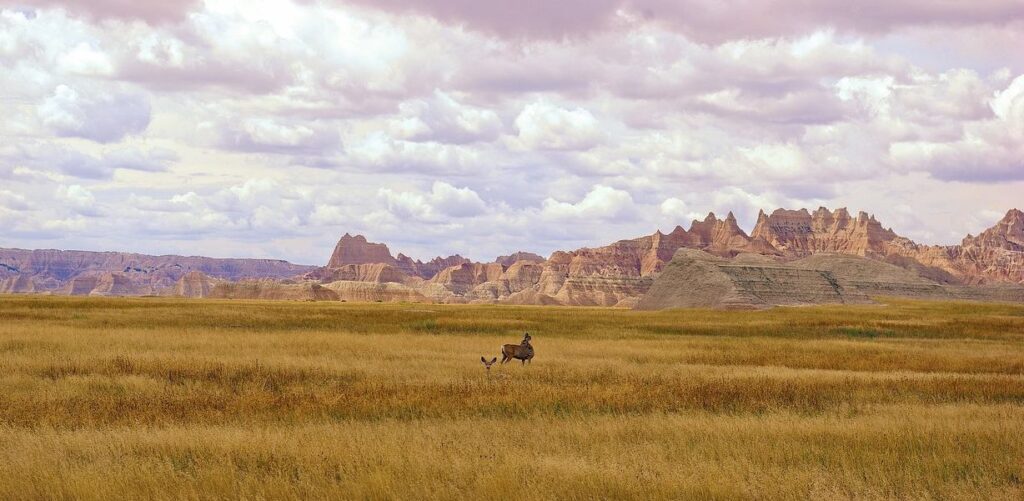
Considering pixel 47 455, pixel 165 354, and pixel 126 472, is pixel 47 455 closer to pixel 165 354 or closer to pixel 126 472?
pixel 126 472

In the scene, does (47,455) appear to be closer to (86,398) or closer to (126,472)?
(126,472)

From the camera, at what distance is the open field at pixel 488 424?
997 centimetres

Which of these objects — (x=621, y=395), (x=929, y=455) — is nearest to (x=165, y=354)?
(x=621, y=395)

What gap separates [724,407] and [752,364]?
11963 millimetres

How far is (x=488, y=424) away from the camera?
14.2m

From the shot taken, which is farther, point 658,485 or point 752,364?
point 752,364

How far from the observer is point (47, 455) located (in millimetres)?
11023

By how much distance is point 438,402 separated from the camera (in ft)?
54.2

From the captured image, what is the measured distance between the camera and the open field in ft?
32.7

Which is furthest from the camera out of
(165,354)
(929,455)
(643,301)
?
(643,301)

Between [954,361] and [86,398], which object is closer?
[86,398]

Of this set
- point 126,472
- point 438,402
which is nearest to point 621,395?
point 438,402

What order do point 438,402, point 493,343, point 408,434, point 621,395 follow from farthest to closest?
point 493,343, point 621,395, point 438,402, point 408,434

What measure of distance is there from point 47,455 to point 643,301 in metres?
119
